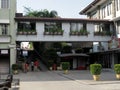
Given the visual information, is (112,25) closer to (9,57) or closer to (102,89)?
(9,57)

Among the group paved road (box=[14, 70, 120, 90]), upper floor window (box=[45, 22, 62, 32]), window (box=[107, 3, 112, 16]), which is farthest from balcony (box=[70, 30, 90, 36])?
paved road (box=[14, 70, 120, 90])

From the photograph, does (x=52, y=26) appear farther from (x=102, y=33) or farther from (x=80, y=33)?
(x=102, y=33)

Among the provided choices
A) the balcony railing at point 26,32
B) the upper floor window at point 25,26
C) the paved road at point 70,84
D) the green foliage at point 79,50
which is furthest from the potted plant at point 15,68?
the green foliage at point 79,50

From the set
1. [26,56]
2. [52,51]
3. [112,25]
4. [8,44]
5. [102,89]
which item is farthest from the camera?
[26,56]

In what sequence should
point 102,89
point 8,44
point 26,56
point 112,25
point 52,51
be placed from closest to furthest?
point 102,89 → point 8,44 → point 112,25 → point 52,51 → point 26,56

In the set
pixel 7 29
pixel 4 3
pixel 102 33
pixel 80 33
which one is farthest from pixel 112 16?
pixel 4 3

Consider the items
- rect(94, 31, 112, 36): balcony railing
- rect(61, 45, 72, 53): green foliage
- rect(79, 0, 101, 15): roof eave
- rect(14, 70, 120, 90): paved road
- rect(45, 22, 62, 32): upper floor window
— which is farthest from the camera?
rect(61, 45, 72, 53): green foliage

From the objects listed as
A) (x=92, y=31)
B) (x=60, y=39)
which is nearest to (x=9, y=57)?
(x=60, y=39)

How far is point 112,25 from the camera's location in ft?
162

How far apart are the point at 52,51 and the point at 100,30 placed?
7951mm

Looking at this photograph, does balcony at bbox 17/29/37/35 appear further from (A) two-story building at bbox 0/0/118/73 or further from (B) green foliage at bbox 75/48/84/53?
(B) green foliage at bbox 75/48/84/53

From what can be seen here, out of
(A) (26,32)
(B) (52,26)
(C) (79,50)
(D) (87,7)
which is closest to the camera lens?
(A) (26,32)

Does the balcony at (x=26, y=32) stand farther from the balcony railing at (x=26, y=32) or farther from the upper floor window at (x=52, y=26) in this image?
the upper floor window at (x=52, y=26)

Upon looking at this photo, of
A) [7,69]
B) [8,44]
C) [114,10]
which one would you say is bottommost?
[7,69]
